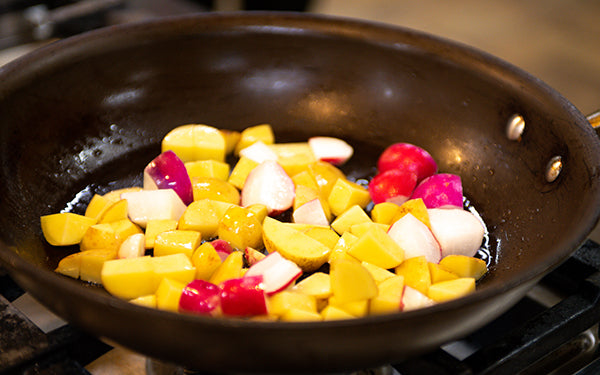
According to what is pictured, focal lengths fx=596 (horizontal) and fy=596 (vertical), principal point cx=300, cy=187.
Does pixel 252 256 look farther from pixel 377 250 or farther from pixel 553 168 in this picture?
pixel 553 168

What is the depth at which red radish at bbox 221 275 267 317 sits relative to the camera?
73cm

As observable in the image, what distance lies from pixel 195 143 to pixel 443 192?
473mm

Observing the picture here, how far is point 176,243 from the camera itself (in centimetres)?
91

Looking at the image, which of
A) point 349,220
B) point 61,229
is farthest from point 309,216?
point 61,229

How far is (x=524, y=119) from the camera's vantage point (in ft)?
3.44

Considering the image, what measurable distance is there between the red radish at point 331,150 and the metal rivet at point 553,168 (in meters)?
0.38

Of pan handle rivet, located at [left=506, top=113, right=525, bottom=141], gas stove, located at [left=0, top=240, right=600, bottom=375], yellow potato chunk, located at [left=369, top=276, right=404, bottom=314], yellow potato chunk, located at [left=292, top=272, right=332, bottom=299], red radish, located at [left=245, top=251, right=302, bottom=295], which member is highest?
pan handle rivet, located at [left=506, top=113, right=525, bottom=141]

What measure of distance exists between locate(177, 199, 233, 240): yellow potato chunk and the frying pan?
0.61 ft

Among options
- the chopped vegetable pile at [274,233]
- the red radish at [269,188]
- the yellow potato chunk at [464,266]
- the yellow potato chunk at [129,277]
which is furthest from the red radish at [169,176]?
the yellow potato chunk at [464,266]

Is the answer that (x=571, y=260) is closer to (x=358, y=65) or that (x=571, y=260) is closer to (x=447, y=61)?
(x=447, y=61)

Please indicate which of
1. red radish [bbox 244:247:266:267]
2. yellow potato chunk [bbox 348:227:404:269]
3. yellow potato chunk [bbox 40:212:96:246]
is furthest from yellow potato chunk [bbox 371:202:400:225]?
yellow potato chunk [bbox 40:212:96:246]

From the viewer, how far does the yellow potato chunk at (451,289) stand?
0.82 m

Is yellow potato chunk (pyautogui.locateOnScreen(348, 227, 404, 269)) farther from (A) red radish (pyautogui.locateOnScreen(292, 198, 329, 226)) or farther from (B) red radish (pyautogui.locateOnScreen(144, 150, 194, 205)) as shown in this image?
(B) red radish (pyautogui.locateOnScreen(144, 150, 194, 205))

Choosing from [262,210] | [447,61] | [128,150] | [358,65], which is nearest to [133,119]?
[128,150]
